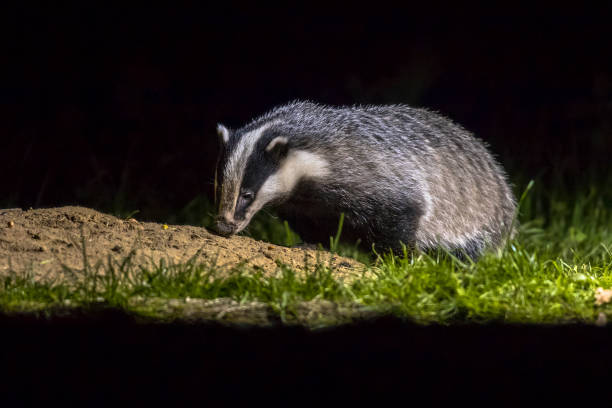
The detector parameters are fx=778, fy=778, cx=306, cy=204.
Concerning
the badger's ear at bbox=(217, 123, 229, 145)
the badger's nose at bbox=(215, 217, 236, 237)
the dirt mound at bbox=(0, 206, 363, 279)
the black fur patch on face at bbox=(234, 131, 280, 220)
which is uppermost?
the badger's ear at bbox=(217, 123, 229, 145)

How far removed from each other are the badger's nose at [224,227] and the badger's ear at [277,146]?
46cm

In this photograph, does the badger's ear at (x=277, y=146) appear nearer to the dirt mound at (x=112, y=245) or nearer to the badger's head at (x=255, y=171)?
the badger's head at (x=255, y=171)

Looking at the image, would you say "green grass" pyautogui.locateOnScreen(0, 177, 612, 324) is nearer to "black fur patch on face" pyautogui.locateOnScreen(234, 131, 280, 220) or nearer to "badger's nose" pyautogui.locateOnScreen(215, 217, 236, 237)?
"badger's nose" pyautogui.locateOnScreen(215, 217, 236, 237)

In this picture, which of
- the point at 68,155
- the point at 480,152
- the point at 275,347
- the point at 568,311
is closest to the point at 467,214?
the point at 480,152

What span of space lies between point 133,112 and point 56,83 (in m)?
0.79

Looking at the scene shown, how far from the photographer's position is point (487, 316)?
3.05 m

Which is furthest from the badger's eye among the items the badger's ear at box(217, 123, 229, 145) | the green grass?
the green grass

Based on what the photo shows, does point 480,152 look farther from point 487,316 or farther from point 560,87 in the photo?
point 560,87

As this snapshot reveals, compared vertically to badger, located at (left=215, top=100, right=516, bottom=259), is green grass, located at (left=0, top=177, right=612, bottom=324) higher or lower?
A: lower

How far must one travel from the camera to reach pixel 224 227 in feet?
13.9

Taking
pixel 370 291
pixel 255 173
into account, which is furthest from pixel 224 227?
pixel 370 291

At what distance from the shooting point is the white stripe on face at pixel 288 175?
14.3ft

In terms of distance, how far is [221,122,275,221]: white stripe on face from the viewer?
4258 millimetres

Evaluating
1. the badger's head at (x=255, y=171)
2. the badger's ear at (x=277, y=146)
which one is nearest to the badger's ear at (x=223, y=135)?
the badger's head at (x=255, y=171)
